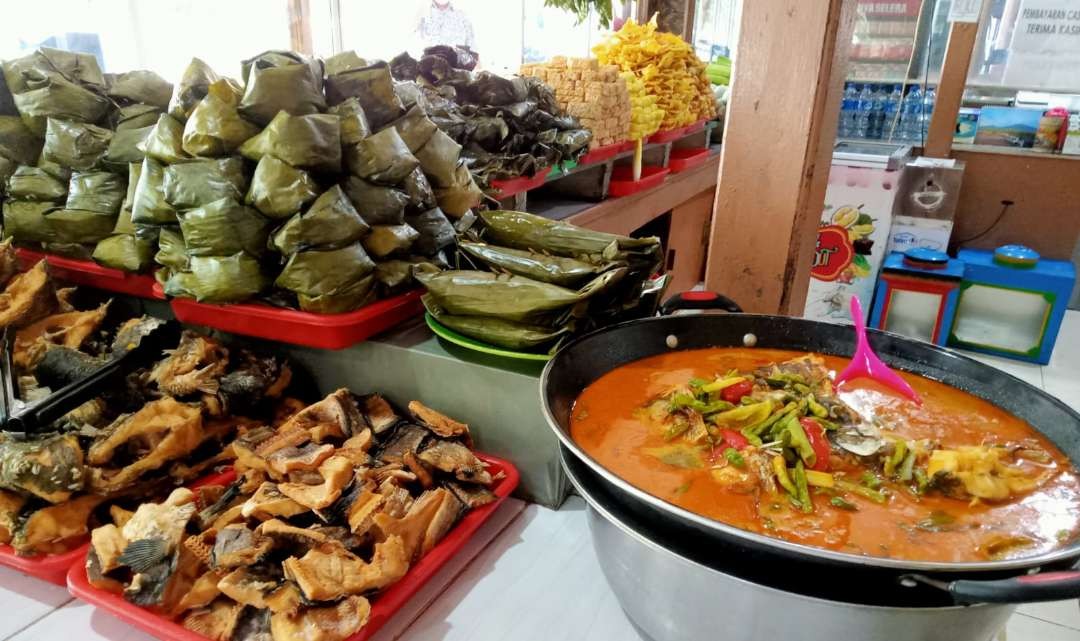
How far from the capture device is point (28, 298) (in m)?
1.65

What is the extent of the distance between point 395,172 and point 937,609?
129cm

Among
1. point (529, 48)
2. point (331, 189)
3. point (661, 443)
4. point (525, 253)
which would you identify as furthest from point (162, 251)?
point (529, 48)

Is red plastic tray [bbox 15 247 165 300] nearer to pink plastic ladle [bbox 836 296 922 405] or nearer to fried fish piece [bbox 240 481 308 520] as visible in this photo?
Result: fried fish piece [bbox 240 481 308 520]

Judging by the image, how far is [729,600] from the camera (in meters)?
0.84

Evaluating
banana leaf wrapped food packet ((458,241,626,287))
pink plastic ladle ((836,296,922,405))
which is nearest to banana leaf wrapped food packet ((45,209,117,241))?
banana leaf wrapped food packet ((458,241,626,287))

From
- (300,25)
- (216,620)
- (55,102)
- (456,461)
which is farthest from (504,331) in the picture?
(300,25)

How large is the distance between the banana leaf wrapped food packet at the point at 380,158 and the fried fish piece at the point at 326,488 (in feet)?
2.17

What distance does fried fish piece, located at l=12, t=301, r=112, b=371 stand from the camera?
157 cm

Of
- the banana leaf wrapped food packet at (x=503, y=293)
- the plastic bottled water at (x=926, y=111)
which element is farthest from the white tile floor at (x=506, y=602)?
the plastic bottled water at (x=926, y=111)

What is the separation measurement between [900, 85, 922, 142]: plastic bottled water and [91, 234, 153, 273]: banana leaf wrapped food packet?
573 cm

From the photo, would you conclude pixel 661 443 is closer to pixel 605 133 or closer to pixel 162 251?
pixel 162 251

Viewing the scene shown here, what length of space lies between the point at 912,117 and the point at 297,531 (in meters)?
5.96

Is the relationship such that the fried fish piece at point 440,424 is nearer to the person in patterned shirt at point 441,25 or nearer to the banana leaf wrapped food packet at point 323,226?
the banana leaf wrapped food packet at point 323,226

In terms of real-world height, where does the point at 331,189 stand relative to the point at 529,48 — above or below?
below
